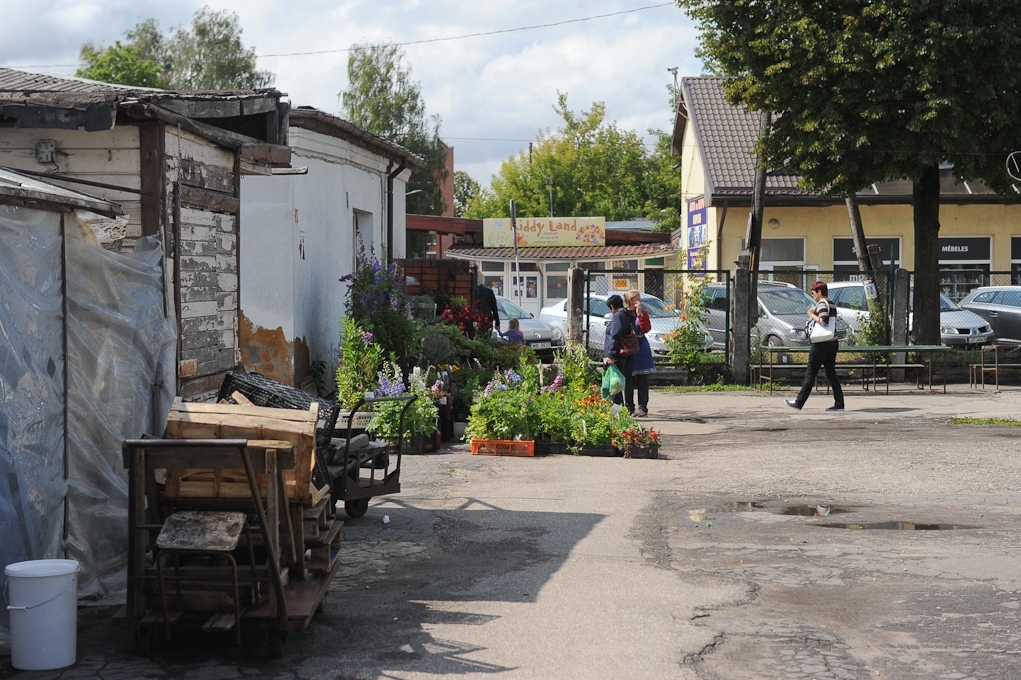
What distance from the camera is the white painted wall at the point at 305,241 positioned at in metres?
14.1

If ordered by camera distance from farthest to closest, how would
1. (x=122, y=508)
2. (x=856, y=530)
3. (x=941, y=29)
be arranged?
(x=941, y=29) → (x=856, y=530) → (x=122, y=508)

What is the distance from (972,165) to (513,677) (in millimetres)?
16915

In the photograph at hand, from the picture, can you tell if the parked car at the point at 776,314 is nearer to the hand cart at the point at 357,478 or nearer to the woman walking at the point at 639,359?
the woman walking at the point at 639,359

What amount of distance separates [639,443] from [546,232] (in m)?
36.2

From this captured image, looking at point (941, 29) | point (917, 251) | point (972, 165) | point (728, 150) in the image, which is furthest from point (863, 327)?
point (728, 150)

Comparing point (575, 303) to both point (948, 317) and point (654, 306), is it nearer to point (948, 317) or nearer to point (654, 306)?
point (654, 306)

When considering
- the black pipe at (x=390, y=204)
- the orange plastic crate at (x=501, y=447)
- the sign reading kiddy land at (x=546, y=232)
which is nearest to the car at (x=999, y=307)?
the black pipe at (x=390, y=204)

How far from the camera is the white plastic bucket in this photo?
534 cm

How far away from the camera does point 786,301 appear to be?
23.1 metres

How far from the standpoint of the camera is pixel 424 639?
5836 mm

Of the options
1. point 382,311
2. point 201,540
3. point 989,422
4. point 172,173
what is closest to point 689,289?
point 989,422

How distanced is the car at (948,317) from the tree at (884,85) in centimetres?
230

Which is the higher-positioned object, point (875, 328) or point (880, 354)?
point (875, 328)

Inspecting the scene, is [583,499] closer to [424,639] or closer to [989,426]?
[424,639]
